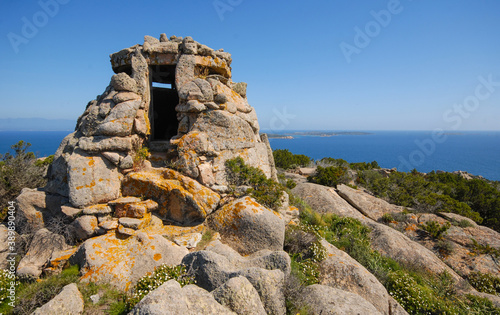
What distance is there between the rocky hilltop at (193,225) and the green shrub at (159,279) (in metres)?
0.03

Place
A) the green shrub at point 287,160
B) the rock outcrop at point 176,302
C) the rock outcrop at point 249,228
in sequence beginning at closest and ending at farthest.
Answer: the rock outcrop at point 176,302, the rock outcrop at point 249,228, the green shrub at point 287,160

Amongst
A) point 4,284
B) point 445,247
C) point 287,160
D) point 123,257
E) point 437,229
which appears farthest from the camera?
point 287,160

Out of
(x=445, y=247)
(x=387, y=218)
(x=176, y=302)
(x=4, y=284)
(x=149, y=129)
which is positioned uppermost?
(x=149, y=129)

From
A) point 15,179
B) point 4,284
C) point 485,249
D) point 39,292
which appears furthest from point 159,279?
point 485,249

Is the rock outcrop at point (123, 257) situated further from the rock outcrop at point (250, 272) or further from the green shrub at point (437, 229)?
the green shrub at point (437, 229)

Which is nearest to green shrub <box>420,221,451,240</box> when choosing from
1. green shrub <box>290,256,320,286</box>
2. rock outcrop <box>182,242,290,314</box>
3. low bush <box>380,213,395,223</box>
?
low bush <box>380,213,395,223</box>

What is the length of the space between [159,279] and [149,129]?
6097 millimetres

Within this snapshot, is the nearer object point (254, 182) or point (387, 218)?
point (254, 182)

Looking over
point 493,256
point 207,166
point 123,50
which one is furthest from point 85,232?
point 493,256

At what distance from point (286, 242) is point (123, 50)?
389 inches

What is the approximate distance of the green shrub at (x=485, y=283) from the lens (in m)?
7.75

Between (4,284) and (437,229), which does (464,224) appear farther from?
(4,284)

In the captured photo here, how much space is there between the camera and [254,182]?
806cm

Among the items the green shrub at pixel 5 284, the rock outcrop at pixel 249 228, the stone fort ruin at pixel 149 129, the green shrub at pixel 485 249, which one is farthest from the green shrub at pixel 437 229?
the green shrub at pixel 5 284
